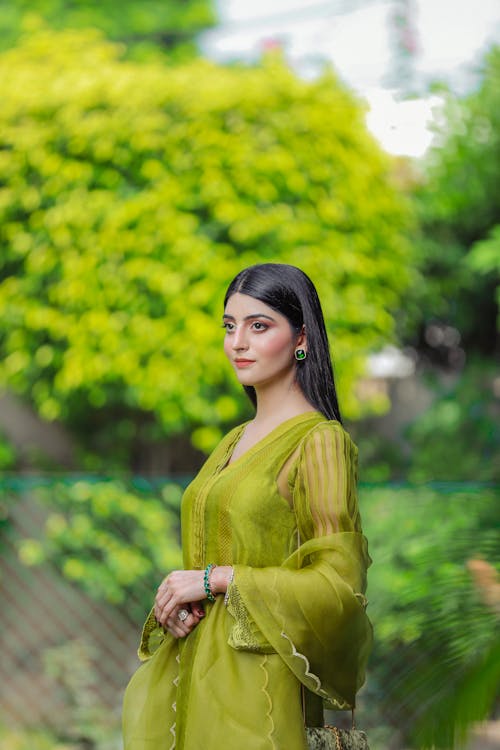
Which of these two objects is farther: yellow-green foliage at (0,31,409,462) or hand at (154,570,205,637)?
yellow-green foliage at (0,31,409,462)

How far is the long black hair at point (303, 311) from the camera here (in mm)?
2029

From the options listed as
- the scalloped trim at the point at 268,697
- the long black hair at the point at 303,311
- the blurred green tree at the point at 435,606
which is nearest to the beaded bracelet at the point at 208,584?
the scalloped trim at the point at 268,697

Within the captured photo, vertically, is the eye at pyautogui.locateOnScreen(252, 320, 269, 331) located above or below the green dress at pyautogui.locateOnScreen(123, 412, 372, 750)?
above

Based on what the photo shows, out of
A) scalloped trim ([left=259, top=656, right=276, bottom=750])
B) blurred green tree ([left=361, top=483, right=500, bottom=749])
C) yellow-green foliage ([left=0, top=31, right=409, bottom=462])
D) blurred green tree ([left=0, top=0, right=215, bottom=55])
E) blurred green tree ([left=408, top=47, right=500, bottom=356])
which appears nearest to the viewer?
scalloped trim ([left=259, top=656, right=276, bottom=750])

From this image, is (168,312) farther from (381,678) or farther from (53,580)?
(381,678)

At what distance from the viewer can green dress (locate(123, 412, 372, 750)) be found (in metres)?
1.85

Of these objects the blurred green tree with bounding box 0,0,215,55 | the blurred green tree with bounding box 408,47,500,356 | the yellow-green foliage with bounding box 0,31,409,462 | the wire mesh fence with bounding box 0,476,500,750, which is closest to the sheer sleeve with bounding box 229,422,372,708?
the wire mesh fence with bounding box 0,476,500,750

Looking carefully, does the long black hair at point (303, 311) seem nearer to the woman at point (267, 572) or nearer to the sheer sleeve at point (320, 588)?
the woman at point (267, 572)

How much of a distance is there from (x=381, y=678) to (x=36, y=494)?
1.80 m

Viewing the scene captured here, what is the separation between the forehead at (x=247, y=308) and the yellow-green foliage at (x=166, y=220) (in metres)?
3.72

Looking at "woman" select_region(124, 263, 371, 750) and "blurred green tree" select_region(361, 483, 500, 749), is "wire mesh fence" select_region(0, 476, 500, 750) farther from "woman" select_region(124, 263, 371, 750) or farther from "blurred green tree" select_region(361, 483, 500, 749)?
"woman" select_region(124, 263, 371, 750)

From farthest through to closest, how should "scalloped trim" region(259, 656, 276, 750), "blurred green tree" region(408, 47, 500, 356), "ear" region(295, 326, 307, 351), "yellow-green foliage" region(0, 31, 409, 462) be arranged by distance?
1. "blurred green tree" region(408, 47, 500, 356)
2. "yellow-green foliage" region(0, 31, 409, 462)
3. "ear" region(295, 326, 307, 351)
4. "scalloped trim" region(259, 656, 276, 750)

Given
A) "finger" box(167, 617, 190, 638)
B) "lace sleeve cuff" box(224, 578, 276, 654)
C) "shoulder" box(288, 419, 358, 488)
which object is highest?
"shoulder" box(288, 419, 358, 488)

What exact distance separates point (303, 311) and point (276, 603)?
0.56m
